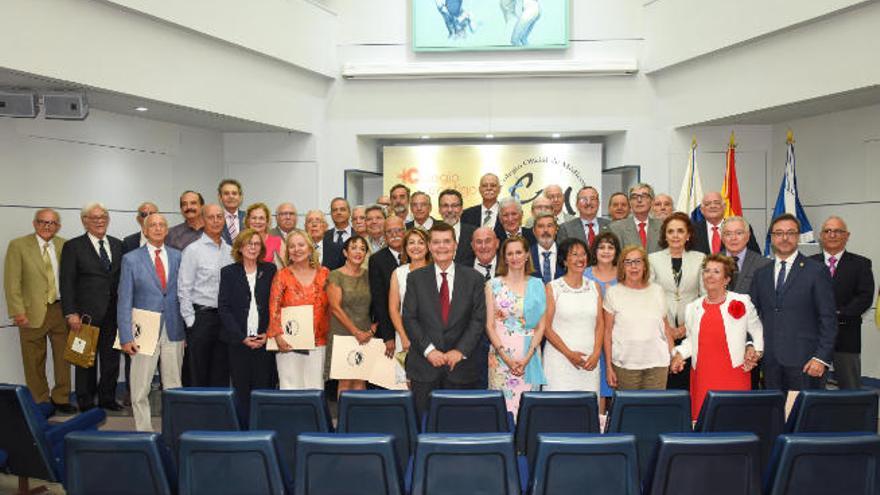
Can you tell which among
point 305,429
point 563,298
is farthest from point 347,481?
point 563,298

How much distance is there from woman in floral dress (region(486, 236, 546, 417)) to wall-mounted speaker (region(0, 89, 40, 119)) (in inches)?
173

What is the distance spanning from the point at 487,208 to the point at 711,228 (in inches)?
73.4

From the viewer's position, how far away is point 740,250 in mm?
5176

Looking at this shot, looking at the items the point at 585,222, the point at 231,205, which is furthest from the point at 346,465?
the point at 231,205

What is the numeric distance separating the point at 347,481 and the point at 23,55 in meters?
4.85

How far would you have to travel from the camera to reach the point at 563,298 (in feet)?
15.9

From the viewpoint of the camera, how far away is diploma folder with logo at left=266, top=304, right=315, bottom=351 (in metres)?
5.07

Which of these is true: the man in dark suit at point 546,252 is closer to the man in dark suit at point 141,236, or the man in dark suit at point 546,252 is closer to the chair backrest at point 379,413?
the chair backrest at point 379,413

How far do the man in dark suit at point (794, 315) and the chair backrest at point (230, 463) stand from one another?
3261 millimetres

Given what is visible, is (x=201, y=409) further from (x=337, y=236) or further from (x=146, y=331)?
(x=337, y=236)

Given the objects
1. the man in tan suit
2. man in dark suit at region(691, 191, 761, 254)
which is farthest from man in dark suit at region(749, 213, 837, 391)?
the man in tan suit

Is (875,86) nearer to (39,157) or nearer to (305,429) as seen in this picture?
(305,429)

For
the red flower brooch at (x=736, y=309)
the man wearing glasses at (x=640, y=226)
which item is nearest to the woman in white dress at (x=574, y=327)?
the red flower brooch at (x=736, y=309)

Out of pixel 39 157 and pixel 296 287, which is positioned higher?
pixel 39 157
